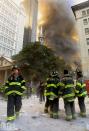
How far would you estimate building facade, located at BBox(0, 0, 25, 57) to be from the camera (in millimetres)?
59106

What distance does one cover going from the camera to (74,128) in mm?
4531

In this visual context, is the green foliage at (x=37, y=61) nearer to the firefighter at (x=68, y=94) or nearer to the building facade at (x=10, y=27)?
the firefighter at (x=68, y=94)

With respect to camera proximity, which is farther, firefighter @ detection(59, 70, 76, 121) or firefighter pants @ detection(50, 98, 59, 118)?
firefighter pants @ detection(50, 98, 59, 118)

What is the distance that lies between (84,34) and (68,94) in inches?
1549

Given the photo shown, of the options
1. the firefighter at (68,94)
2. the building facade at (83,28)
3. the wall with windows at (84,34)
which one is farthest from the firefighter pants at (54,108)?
the building facade at (83,28)

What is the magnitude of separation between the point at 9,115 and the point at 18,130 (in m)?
0.88

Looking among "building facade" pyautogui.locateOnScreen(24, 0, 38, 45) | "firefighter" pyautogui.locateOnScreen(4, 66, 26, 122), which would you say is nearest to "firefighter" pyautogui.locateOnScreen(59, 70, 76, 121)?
"firefighter" pyautogui.locateOnScreen(4, 66, 26, 122)

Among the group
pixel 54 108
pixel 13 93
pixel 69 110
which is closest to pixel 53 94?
pixel 54 108

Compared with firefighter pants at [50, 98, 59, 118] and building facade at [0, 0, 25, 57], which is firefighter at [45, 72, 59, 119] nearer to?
firefighter pants at [50, 98, 59, 118]

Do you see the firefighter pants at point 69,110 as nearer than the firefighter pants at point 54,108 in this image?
Yes

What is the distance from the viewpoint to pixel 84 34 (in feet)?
140

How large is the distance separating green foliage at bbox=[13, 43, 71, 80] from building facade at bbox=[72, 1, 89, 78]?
993 cm

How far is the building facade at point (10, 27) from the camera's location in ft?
194

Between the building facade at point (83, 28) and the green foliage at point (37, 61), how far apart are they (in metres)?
9.93
